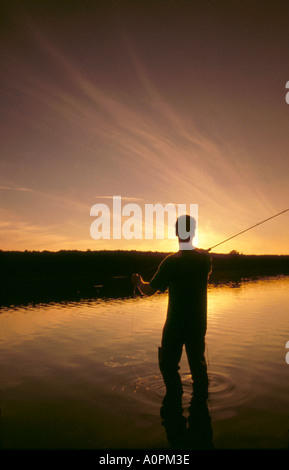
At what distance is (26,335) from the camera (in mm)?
11109

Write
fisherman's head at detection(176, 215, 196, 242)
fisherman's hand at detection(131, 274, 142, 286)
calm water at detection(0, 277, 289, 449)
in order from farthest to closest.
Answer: fisherman's hand at detection(131, 274, 142, 286), fisherman's head at detection(176, 215, 196, 242), calm water at detection(0, 277, 289, 449)

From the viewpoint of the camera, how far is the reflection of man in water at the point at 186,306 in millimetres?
5066

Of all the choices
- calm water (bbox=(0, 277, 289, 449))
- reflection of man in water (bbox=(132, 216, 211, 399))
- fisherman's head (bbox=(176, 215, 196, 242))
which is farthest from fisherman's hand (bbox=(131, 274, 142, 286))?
calm water (bbox=(0, 277, 289, 449))

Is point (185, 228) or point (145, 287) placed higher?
point (185, 228)

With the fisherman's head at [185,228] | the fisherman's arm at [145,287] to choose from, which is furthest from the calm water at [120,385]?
the fisherman's head at [185,228]

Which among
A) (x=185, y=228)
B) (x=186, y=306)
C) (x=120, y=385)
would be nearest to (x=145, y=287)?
(x=186, y=306)

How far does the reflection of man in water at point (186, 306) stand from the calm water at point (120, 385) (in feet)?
2.02

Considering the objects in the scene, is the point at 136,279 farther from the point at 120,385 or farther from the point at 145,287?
the point at 120,385

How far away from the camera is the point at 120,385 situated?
6359 mm

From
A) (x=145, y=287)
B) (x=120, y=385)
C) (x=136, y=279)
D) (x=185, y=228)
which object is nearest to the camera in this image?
(x=185, y=228)

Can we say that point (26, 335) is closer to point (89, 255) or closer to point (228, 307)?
point (228, 307)

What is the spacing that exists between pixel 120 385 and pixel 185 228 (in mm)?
2887

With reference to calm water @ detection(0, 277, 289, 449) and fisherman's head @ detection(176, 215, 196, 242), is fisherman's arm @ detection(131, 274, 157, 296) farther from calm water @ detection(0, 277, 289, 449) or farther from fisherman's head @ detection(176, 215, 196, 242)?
calm water @ detection(0, 277, 289, 449)

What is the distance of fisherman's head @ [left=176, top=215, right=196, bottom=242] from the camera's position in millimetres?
5191
